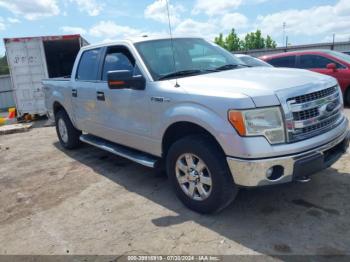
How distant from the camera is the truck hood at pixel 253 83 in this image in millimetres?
3121

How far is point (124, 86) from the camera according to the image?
13.0 feet

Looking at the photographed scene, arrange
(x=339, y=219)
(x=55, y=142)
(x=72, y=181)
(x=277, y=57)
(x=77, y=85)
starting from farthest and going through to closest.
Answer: (x=277, y=57), (x=55, y=142), (x=77, y=85), (x=72, y=181), (x=339, y=219)

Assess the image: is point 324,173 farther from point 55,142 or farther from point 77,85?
point 55,142

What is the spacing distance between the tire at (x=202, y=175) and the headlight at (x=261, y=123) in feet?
1.40

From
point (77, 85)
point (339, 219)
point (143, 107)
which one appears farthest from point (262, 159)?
point (77, 85)

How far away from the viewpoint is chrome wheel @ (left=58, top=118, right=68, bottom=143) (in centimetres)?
678

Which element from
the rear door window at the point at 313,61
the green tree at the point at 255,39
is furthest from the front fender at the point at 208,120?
the green tree at the point at 255,39

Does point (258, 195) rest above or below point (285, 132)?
below

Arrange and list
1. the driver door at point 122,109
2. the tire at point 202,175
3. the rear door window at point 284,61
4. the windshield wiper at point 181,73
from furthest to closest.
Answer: the rear door window at point 284,61 < the driver door at point 122,109 < the windshield wiper at point 181,73 < the tire at point 202,175

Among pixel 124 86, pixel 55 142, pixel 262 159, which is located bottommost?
pixel 55 142

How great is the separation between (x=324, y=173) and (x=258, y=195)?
42.3 inches

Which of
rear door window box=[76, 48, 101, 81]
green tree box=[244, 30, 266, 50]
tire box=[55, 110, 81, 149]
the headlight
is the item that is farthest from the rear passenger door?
green tree box=[244, 30, 266, 50]

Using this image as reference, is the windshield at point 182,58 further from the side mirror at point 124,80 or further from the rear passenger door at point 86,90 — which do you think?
→ the rear passenger door at point 86,90

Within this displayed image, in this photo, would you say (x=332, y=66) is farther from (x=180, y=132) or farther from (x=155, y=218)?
(x=155, y=218)
